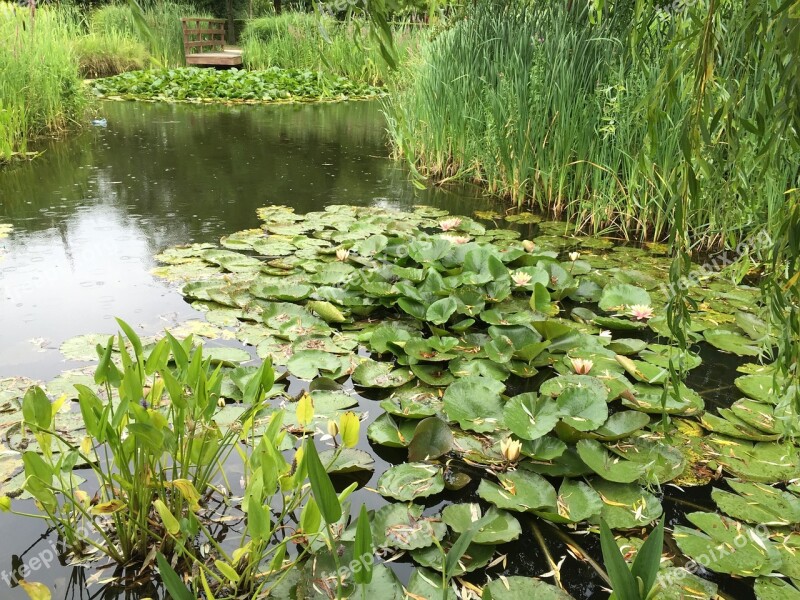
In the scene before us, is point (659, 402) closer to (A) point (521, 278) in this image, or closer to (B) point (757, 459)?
(B) point (757, 459)

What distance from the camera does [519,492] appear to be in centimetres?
144

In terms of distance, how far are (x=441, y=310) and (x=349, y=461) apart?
2.69ft

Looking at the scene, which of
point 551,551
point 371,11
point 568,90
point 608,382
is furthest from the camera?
point 568,90

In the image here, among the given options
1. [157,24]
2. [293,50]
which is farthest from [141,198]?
[157,24]

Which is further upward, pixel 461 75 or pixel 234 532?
pixel 461 75

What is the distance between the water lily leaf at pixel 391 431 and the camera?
1.63 m

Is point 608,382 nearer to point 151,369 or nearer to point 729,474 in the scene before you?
point 729,474

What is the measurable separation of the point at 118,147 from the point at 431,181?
9.57 ft

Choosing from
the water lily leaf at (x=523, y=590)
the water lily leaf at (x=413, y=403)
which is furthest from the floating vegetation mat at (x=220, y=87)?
the water lily leaf at (x=523, y=590)

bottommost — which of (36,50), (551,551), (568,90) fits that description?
(551,551)

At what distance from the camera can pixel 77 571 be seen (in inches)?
49.1

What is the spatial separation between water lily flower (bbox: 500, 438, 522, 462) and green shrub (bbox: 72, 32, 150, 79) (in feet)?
36.3

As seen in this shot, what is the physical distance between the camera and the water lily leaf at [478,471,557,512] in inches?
54.9

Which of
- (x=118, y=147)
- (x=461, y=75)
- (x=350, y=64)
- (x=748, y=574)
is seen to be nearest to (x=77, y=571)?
(x=748, y=574)
